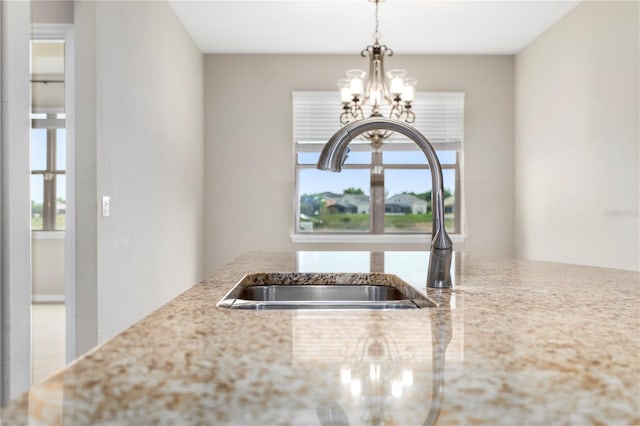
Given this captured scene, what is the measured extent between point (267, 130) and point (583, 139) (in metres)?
2.73

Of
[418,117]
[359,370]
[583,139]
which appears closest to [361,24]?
[418,117]

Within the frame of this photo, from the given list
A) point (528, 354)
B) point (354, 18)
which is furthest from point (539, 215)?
point (528, 354)

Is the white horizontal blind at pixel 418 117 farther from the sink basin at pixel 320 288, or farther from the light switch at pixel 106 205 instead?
the sink basin at pixel 320 288

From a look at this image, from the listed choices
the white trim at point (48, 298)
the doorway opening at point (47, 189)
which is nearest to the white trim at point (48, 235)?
the doorway opening at point (47, 189)

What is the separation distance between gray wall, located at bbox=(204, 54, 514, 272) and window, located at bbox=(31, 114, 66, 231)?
1798mm

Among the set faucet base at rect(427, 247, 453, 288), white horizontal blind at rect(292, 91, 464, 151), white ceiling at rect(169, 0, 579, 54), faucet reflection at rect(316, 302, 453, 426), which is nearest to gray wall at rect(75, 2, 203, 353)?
Answer: white ceiling at rect(169, 0, 579, 54)

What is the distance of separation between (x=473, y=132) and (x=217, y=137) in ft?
8.10

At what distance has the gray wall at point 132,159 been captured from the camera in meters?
2.48

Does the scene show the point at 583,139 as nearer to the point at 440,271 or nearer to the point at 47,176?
the point at 440,271

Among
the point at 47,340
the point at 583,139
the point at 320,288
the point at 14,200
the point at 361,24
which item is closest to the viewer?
the point at 320,288

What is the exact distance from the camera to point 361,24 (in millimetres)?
4199

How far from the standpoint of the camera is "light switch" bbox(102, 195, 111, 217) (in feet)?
8.39

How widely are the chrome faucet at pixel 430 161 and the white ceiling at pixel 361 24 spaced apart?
3024 mm

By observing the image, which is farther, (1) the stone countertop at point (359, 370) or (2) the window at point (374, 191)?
(2) the window at point (374, 191)
